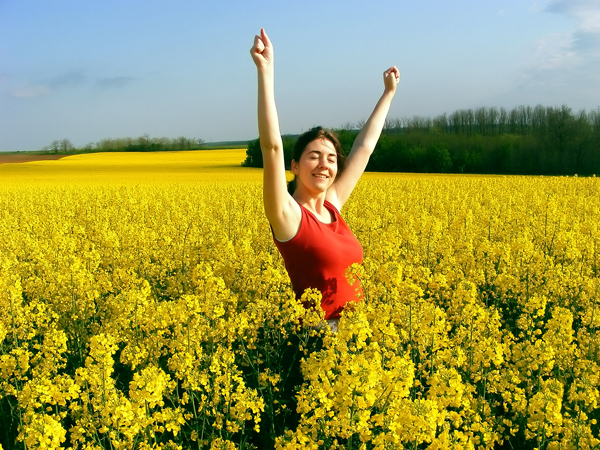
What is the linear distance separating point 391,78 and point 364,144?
2.23 feet

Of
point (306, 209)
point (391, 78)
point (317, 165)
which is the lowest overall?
point (306, 209)

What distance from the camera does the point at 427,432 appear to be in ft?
7.58

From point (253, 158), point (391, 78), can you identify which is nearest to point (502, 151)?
point (253, 158)

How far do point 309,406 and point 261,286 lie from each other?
2.30m

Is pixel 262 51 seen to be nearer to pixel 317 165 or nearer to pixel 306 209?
pixel 317 165

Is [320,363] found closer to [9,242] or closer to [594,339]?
[594,339]

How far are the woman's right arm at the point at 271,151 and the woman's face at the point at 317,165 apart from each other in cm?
37

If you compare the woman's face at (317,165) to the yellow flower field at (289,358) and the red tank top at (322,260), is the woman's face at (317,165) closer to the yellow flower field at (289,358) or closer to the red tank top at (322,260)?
the red tank top at (322,260)

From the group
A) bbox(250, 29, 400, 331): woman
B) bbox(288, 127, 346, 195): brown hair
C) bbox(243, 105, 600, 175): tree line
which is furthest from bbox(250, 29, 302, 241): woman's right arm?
bbox(243, 105, 600, 175): tree line

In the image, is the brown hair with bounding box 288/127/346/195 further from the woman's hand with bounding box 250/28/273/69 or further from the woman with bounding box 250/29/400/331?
the woman's hand with bounding box 250/28/273/69

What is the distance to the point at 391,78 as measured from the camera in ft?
15.8

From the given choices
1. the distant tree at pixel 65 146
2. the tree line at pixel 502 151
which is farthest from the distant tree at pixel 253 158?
the distant tree at pixel 65 146

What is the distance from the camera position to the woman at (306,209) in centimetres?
315

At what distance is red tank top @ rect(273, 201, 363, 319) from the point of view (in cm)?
371
